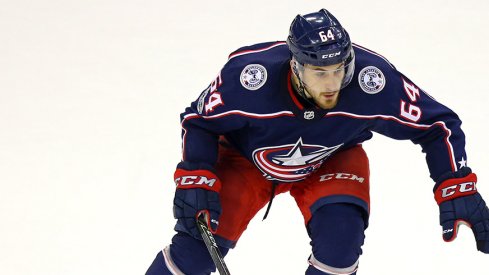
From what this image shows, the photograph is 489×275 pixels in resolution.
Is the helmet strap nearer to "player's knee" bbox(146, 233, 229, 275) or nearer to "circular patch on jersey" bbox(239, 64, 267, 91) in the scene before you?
"circular patch on jersey" bbox(239, 64, 267, 91)

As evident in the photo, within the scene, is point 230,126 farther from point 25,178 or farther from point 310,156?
point 25,178

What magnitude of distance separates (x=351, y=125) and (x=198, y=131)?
1.67 ft

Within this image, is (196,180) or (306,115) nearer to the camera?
(306,115)

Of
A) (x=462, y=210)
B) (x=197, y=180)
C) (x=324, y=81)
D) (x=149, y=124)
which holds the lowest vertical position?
(x=462, y=210)

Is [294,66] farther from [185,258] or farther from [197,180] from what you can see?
[185,258]

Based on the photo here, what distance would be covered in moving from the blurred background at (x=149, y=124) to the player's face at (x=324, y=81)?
1.02 m

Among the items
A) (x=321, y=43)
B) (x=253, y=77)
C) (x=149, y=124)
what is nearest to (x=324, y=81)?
(x=321, y=43)

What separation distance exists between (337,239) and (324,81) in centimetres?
49

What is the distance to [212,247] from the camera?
11.1 feet

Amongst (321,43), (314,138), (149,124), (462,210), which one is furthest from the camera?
(149,124)

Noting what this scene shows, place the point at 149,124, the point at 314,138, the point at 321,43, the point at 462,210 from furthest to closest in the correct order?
the point at 149,124, the point at 314,138, the point at 462,210, the point at 321,43

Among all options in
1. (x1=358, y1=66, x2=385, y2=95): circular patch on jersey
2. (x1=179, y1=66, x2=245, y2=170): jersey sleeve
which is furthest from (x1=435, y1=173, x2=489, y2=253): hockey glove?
(x1=179, y1=66, x2=245, y2=170): jersey sleeve

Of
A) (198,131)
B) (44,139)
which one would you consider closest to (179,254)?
(198,131)

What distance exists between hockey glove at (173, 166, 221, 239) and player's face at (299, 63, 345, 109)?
46 cm
